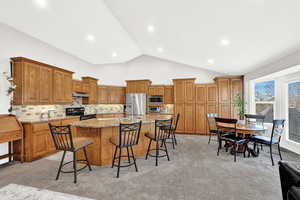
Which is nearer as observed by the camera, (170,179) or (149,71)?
(170,179)

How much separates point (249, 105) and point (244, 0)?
4.31 metres

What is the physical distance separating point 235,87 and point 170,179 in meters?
4.81

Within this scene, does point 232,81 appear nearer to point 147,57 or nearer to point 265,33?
point 265,33

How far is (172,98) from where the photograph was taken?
647 centimetres

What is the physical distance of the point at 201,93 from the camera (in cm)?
599

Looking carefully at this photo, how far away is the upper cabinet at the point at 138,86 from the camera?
6597mm

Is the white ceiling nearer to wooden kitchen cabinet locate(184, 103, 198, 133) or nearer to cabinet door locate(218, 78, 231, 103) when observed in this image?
wooden kitchen cabinet locate(184, 103, 198, 133)

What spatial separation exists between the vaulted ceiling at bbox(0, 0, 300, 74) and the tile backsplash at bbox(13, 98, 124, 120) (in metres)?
2.03

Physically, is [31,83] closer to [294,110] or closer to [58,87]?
[58,87]

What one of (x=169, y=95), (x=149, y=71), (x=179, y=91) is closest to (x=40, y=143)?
(x=169, y=95)

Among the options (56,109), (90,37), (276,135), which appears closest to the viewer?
(276,135)

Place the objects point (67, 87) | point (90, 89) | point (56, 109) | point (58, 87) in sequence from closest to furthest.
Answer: point (58, 87) → point (56, 109) → point (67, 87) → point (90, 89)

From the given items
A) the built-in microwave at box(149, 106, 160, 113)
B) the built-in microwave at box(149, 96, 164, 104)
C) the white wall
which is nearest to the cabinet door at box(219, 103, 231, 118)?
the white wall

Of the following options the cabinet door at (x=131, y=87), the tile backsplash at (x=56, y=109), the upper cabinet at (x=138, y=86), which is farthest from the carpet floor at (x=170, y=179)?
the cabinet door at (x=131, y=87)
